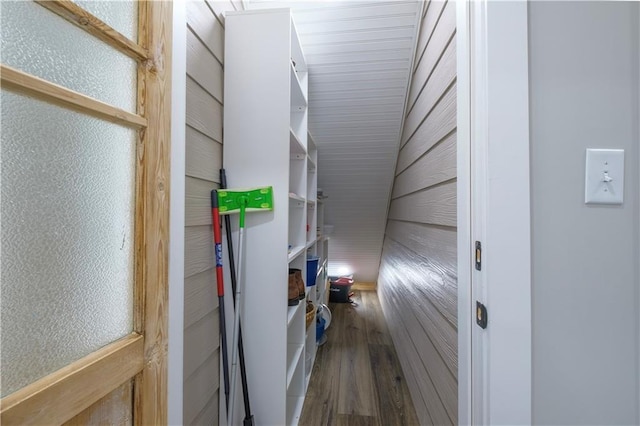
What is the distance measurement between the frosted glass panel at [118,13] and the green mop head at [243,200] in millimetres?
608

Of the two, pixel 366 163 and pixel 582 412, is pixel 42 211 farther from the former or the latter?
pixel 366 163

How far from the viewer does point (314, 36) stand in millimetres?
1701

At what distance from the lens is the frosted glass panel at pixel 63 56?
16.0 inches

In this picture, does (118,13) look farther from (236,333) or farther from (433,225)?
(433,225)

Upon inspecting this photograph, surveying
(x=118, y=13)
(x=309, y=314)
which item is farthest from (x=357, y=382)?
(x=118, y=13)

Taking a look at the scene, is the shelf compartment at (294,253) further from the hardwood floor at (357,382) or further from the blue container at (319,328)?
the blue container at (319,328)

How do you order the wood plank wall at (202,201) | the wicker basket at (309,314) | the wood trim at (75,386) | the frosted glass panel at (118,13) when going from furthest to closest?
the wicker basket at (309,314) < the wood plank wall at (202,201) < the frosted glass panel at (118,13) < the wood trim at (75,386)

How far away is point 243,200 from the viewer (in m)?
1.11

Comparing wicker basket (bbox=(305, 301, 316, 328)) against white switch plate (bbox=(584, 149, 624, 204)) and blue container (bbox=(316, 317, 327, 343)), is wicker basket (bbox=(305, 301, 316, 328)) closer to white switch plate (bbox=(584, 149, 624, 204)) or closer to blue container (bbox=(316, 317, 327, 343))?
blue container (bbox=(316, 317, 327, 343))

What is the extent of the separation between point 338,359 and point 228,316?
4.68ft

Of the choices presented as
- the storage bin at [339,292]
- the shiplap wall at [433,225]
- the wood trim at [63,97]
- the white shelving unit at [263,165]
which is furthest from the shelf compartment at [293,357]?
the storage bin at [339,292]

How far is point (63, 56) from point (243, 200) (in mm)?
699

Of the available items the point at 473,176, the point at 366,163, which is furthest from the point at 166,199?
the point at 366,163

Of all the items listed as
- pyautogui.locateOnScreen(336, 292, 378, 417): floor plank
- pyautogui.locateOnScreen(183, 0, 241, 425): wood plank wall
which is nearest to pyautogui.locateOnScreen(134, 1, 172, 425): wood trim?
pyautogui.locateOnScreen(183, 0, 241, 425): wood plank wall
